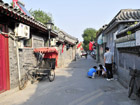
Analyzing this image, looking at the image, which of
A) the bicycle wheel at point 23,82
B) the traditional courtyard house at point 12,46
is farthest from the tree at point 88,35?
the traditional courtyard house at point 12,46

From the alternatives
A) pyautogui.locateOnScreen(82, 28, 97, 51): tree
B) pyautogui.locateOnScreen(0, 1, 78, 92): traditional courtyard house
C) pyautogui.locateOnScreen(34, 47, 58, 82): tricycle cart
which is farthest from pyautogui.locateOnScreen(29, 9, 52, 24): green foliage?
pyautogui.locateOnScreen(0, 1, 78, 92): traditional courtyard house

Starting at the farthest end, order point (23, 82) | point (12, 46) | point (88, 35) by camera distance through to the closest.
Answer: point (88, 35)
point (23, 82)
point (12, 46)

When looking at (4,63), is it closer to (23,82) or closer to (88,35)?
(23,82)

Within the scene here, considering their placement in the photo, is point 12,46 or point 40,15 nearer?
point 12,46

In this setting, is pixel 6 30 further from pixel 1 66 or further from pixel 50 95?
pixel 50 95

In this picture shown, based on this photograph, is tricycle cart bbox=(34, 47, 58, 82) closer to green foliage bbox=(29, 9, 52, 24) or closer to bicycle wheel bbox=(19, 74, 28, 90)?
bicycle wheel bbox=(19, 74, 28, 90)

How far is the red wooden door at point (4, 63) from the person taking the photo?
17.2 feet

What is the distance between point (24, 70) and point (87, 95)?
3457 millimetres

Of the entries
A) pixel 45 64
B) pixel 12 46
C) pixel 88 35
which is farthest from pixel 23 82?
pixel 88 35

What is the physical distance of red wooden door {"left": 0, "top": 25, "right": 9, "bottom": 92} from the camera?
5.23 m

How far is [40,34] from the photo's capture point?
9672 mm

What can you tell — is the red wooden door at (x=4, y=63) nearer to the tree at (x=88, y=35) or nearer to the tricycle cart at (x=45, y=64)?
the tricycle cart at (x=45, y=64)

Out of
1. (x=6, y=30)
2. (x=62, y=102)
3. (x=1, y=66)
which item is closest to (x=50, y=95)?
(x=62, y=102)

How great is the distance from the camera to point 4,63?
541 cm
